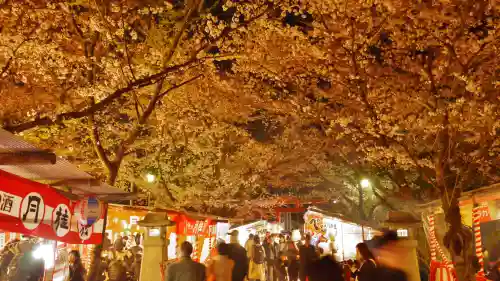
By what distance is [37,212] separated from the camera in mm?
7422

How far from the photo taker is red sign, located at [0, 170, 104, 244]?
21.6ft

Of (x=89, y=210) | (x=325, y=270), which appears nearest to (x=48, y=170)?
(x=89, y=210)

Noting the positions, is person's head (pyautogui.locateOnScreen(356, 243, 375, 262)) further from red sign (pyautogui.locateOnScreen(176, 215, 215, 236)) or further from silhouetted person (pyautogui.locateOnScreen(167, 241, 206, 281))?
red sign (pyautogui.locateOnScreen(176, 215, 215, 236))

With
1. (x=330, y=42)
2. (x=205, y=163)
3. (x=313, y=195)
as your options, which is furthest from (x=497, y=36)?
(x=313, y=195)

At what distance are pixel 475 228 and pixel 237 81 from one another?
10.9m

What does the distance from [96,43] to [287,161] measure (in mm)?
14704

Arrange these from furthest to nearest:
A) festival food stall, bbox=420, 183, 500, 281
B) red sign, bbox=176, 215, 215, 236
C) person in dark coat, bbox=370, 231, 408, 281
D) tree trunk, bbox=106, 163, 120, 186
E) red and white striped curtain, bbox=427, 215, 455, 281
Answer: red sign, bbox=176, 215, 215, 236 < festival food stall, bbox=420, 183, 500, 281 < red and white striped curtain, bbox=427, 215, 455, 281 < tree trunk, bbox=106, 163, 120, 186 < person in dark coat, bbox=370, 231, 408, 281

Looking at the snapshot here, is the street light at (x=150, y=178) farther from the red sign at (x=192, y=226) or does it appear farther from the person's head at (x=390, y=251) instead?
the person's head at (x=390, y=251)

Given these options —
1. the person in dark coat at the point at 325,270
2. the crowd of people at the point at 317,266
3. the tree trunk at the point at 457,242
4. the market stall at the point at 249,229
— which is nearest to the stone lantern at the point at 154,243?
the crowd of people at the point at 317,266

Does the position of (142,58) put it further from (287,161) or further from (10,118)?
(287,161)

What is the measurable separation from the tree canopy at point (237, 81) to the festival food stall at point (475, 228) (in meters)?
0.93

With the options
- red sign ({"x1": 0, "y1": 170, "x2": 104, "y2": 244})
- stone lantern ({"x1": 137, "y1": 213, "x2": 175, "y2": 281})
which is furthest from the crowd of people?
stone lantern ({"x1": 137, "y1": 213, "x2": 175, "y2": 281})

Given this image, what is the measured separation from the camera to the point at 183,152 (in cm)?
2170

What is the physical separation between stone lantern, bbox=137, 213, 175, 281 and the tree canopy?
2589mm
